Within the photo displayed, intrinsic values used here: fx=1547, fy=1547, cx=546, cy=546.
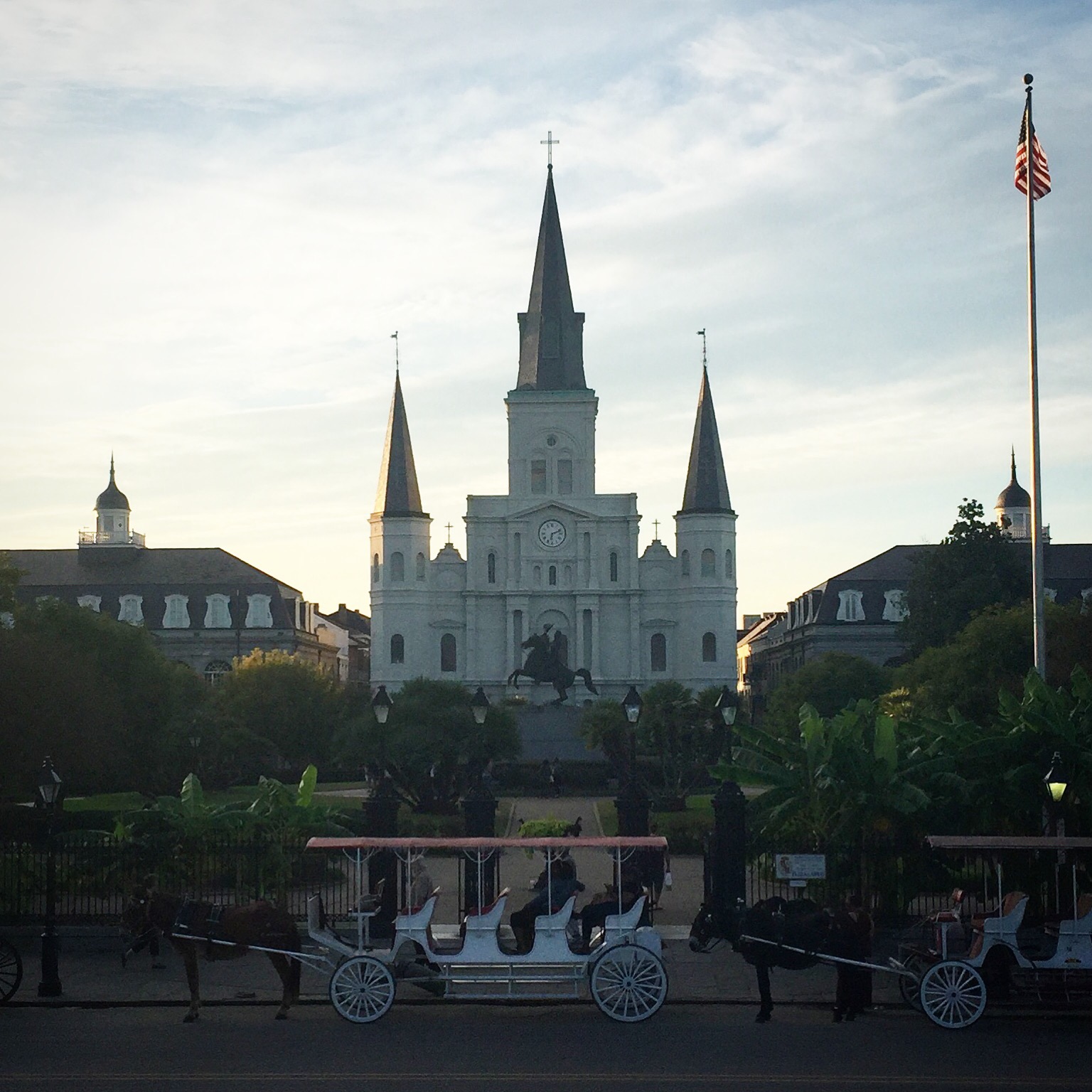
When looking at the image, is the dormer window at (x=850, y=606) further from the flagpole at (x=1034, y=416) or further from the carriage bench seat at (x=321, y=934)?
Answer: the carriage bench seat at (x=321, y=934)

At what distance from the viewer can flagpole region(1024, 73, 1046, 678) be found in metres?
28.3

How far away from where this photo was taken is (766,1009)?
1778 centimetres

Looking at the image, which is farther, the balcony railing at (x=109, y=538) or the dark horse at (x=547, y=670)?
the balcony railing at (x=109, y=538)

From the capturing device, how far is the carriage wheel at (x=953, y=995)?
661 inches

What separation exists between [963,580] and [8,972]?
61247mm

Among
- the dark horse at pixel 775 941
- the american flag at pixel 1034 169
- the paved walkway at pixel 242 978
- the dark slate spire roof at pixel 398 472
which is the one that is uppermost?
the dark slate spire roof at pixel 398 472

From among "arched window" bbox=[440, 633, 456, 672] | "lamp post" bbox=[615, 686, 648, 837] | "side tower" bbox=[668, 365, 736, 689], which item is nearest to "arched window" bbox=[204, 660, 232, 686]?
"arched window" bbox=[440, 633, 456, 672]

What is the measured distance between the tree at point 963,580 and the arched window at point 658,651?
88.5ft

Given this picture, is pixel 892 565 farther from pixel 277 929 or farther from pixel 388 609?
pixel 277 929

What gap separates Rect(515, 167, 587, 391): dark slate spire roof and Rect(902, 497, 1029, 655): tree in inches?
1346

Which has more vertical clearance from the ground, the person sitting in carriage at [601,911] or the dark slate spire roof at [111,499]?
the dark slate spire roof at [111,499]

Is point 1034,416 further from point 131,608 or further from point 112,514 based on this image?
point 112,514

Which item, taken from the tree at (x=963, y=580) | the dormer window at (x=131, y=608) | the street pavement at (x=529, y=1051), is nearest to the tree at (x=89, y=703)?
the street pavement at (x=529, y=1051)

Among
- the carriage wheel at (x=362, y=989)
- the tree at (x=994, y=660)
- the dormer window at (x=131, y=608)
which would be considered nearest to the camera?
the carriage wheel at (x=362, y=989)
